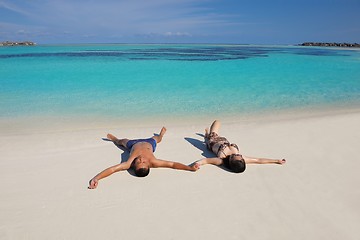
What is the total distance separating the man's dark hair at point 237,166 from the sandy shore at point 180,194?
11 centimetres

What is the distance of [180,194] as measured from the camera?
4301 millimetres

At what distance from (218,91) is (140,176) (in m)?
10.1

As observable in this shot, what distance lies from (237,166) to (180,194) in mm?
1302

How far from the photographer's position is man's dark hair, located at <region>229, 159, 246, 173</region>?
499cm

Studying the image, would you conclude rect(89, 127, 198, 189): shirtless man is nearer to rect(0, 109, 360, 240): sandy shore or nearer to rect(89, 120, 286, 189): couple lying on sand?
rect(89, 120, 286, 189): couple lying on sand

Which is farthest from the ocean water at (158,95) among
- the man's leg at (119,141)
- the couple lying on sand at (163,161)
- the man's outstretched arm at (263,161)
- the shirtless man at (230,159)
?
the man's outstretched arm at (263,161)

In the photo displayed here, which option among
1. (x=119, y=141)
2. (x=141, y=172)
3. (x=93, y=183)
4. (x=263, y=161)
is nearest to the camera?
(x=93, y=183)

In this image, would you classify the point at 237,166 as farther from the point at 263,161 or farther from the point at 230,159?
the point at 263,161

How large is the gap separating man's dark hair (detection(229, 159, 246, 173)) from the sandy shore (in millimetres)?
107

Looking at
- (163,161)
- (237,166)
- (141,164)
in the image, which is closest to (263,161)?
(237,166)

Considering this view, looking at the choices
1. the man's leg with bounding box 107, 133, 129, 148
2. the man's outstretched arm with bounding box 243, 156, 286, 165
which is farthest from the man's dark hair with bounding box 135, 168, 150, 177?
the man's outstretched arm with bounding box 243, 156, 286, 165

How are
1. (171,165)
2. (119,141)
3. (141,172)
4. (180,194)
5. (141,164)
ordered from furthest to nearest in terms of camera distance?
(119,141), (171,165), (141,164), (141,172), (180,194)

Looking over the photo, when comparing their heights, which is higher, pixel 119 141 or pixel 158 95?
pixel 119 141

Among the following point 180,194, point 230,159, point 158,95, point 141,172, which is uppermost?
point 230,159
